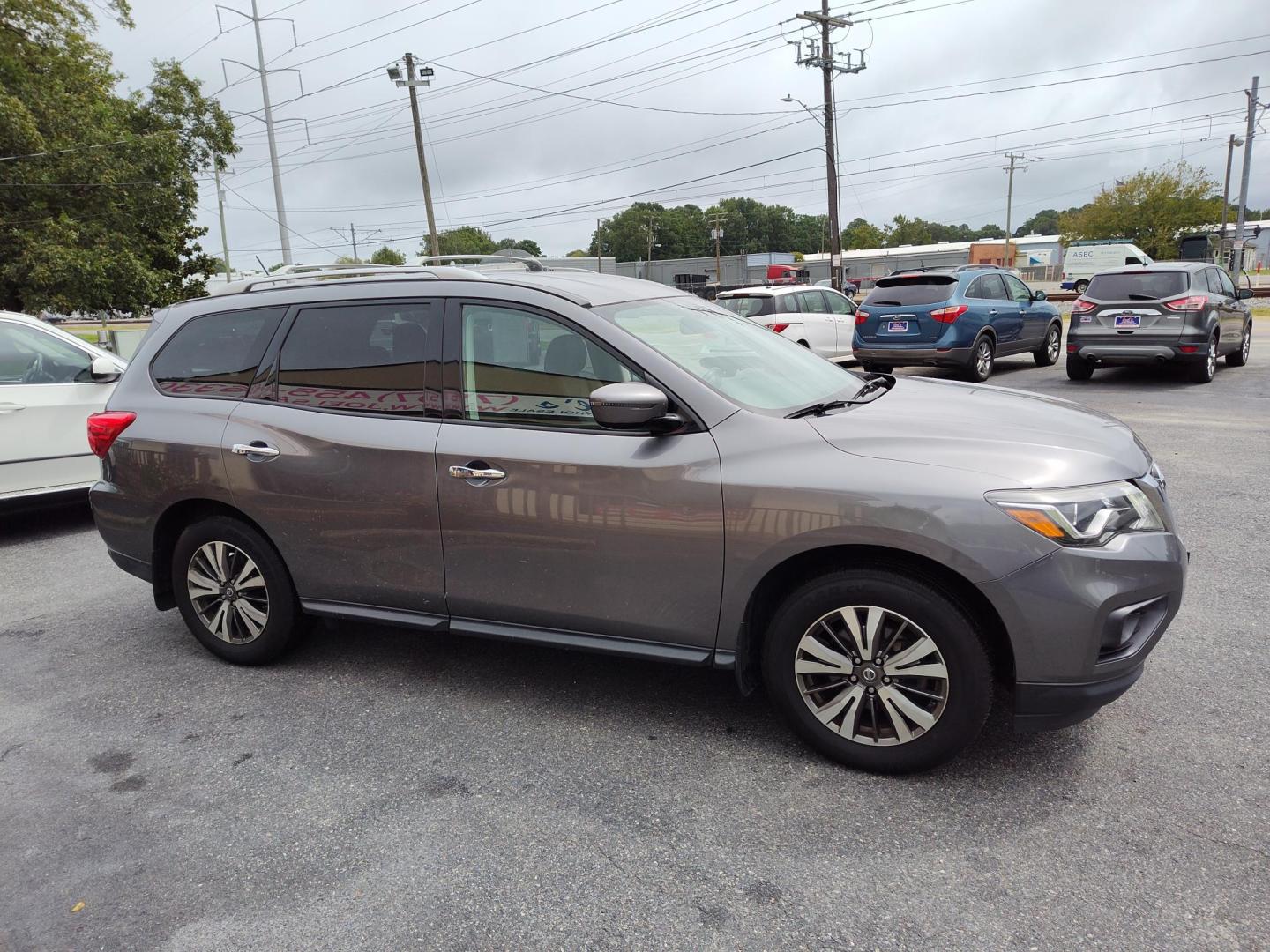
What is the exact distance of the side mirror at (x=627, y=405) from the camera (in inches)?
116

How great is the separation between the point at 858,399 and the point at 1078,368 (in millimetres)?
10885

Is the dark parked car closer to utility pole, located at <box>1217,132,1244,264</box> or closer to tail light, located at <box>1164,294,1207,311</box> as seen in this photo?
tail light, located at <box>1164,294,1207,311</box>

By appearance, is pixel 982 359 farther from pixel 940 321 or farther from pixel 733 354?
pixel 733 354

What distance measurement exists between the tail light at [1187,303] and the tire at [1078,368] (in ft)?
4.19

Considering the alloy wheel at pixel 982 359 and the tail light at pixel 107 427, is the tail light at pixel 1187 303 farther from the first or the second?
the tail light at pixel 107 427

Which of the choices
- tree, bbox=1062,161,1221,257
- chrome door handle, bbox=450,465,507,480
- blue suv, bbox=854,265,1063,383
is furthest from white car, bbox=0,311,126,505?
tree, bbox=1062,161,1221,257

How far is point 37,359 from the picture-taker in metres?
6.53

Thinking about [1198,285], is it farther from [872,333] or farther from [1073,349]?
[872,333]

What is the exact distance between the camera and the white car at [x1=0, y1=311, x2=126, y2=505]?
6227mm

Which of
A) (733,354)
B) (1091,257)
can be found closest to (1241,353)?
(733,354)

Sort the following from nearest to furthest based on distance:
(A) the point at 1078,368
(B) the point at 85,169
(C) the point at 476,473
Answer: (C) the point at 476,473 → (A) the point at 1078,368 → (B) the point at 85,169

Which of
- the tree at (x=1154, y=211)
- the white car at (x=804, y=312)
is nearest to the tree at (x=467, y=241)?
the tree at (x=1154, y=211)

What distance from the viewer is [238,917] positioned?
7.95 feet

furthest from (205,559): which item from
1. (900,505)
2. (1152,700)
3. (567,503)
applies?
(1152,700)
